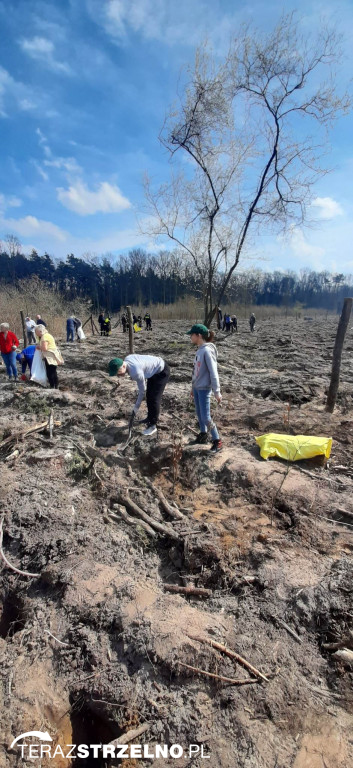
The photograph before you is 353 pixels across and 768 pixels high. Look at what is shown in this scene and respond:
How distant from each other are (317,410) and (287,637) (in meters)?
4.67

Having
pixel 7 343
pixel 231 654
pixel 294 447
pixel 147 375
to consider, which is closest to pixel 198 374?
pixel 147 375

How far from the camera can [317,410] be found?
20.7 ft

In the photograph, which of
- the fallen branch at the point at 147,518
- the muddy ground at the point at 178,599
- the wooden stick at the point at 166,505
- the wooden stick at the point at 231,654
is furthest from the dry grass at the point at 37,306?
the wooden stick at the point at 231,654

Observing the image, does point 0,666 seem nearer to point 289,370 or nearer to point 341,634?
point 341,634

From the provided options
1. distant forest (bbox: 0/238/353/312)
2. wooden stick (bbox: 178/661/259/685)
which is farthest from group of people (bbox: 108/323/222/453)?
distant forest (bbox: 0/238/353/312)

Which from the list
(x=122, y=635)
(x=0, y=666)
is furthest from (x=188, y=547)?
(x=0, y=666)

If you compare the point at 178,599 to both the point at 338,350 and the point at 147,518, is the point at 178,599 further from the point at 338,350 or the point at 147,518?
the point at 338,350

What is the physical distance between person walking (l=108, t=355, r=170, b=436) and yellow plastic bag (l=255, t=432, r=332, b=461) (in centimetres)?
165

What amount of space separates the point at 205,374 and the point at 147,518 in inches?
76.0

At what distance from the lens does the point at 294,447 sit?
421cm

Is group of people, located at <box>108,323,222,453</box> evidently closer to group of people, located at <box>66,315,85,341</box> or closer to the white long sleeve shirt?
the white long sleeve shirt

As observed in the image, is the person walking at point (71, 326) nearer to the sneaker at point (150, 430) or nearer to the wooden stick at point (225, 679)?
the sneaker at point (150, 430)

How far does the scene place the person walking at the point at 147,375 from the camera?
14.0 feet

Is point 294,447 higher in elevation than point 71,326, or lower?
lower
